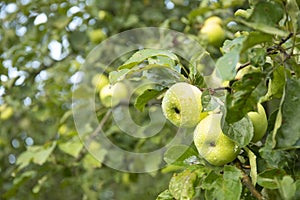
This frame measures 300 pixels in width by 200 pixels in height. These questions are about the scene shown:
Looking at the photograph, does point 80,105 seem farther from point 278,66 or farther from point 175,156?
point 278,66

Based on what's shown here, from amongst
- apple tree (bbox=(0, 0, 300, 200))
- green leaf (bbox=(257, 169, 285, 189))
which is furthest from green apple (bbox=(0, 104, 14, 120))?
green leaf (bbox=(257, 169, 285, 189))

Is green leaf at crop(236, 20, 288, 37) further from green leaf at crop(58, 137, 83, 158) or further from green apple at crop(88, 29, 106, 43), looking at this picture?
green apple at crop(88, 29, 106, 43)

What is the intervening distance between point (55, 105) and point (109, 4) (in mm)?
619

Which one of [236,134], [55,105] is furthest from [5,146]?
[236,134]

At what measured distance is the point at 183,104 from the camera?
0.78 metres

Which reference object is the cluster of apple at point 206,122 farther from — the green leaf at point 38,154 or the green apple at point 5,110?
the green apple at point 5,110

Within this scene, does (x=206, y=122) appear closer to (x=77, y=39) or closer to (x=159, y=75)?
(x=159, y=75)

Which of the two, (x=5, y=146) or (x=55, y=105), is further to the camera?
(x=5, y=146)

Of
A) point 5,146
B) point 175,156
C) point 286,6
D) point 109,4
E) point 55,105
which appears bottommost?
point 5,146

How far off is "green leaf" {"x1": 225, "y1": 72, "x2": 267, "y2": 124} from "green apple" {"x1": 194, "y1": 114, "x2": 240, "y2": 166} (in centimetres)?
13

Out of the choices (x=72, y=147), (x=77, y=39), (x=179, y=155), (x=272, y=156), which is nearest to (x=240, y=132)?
(x=272, y=156)

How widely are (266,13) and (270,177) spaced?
230mm

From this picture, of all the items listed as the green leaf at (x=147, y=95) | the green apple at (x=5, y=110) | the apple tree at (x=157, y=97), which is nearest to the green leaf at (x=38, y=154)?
the apple tree at (x=157, y=97)

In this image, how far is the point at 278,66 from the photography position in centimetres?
68
